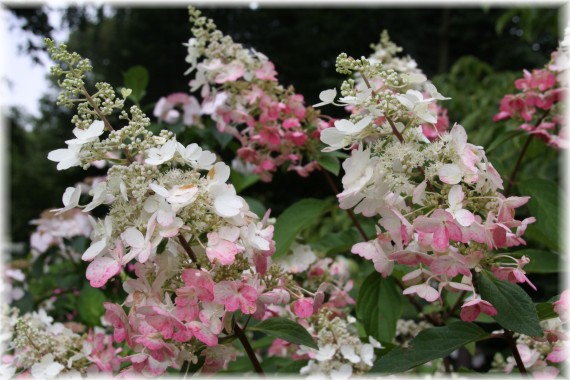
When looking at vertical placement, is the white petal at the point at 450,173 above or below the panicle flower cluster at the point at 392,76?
below

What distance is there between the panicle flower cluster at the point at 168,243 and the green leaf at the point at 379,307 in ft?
1.34

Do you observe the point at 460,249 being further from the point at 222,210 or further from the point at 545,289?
the point at 545,289

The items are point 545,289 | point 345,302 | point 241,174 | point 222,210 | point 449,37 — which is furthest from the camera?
point 449,37

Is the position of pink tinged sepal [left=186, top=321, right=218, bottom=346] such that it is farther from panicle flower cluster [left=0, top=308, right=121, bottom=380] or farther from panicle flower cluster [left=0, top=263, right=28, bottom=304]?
panicle flower cluster [left=0, top=263, right=28, bottom=304]

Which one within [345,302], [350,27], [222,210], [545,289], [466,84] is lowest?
[545,289]

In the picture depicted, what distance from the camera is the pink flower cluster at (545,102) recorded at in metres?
1.47

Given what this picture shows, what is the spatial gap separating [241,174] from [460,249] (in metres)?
1.21

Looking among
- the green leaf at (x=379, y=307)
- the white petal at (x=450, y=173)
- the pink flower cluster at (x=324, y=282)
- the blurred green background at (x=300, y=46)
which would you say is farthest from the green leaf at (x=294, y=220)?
the blurred green background at (x=300, y=46)

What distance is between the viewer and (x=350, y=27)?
8.34 metres

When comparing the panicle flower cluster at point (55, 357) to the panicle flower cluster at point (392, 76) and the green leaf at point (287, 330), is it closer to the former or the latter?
the green leaf at point (287, 330)

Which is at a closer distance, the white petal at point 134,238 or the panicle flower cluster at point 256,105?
the white petal at point 134,238

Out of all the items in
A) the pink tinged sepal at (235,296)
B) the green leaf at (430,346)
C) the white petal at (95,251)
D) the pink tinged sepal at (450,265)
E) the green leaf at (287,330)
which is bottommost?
the green leaf at (430,346)

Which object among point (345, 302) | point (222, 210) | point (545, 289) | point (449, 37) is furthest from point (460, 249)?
point (449, 37)

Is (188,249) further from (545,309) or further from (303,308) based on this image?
(545,309)
